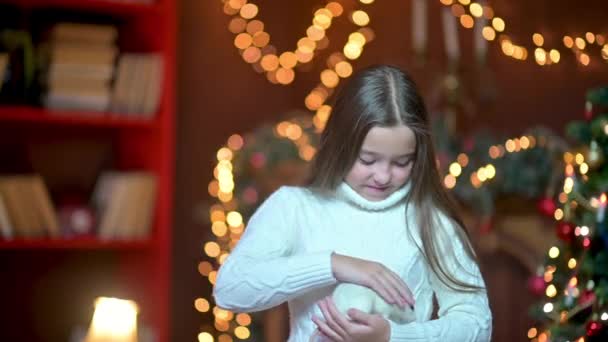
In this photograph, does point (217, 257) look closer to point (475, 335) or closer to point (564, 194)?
point (564, 194)

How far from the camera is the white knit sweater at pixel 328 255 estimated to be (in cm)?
160

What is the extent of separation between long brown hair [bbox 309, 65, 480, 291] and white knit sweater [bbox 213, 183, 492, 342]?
0.05ft

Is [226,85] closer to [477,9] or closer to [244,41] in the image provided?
[244,41]

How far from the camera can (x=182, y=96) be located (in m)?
4.10

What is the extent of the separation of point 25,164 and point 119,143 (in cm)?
33

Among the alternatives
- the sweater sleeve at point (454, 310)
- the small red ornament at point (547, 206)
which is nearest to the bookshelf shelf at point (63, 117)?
the small red ornament at point (547, 206)

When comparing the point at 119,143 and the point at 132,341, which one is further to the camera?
the point at 119,143

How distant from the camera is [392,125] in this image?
161 centimetres

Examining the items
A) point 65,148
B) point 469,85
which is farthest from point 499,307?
point 65,148

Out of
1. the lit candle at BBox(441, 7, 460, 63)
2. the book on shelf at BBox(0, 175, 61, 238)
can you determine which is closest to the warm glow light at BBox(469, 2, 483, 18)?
the lit candle at BBox(441, 7, 460, 63)

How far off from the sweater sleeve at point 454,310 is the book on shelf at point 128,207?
206 centimetres

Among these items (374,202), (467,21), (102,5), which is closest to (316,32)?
(467,21)

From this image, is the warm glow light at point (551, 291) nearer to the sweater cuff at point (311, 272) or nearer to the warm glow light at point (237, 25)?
the sweater cuff at point (311, 272)

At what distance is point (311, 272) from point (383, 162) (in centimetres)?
19
